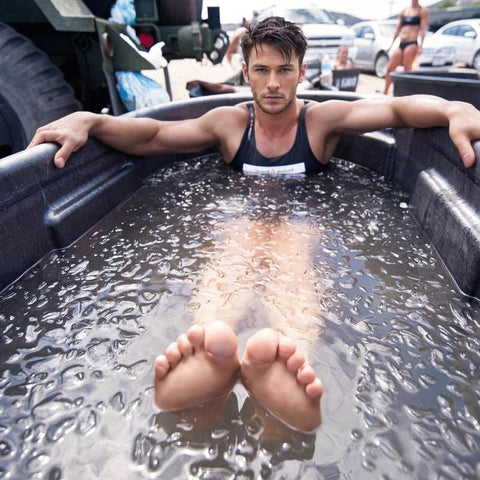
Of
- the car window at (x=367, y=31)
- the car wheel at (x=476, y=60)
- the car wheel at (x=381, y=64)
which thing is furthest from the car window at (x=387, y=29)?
the car wheel at (x=476, y=60)

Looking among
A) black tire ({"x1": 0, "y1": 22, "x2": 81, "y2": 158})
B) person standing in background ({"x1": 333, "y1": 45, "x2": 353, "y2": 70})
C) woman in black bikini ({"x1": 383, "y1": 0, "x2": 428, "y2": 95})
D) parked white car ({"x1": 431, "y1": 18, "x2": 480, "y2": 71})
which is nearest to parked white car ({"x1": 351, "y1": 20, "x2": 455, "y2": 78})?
parked white car ({"x1": 431, "y1": 18, "x2": 480, "y2": 71})

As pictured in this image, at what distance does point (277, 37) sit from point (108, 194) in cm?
117


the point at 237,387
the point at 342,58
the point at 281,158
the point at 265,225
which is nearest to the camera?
the point at 237,387

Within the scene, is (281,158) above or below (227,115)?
below

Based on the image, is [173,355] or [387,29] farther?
[387,29]

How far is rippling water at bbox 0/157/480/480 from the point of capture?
873mm

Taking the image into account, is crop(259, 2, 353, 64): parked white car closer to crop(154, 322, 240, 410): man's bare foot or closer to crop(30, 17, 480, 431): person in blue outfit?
crop(30, 17, 480, 431): person in blue outfit

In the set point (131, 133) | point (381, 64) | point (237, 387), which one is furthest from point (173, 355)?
point (381, 64)

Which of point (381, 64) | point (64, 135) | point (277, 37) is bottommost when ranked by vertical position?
point (381, 64)

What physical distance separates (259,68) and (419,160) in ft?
3.20

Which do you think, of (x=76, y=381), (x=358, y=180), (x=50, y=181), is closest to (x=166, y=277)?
(x=76, y=381)

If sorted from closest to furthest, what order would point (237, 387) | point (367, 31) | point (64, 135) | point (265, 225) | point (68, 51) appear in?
point (237, 387)
point (64, 135)
point (265, 225)
point (68, 51)
point (367, 31)

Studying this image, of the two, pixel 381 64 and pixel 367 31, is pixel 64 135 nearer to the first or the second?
pixel 381 64

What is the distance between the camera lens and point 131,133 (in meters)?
2.07
